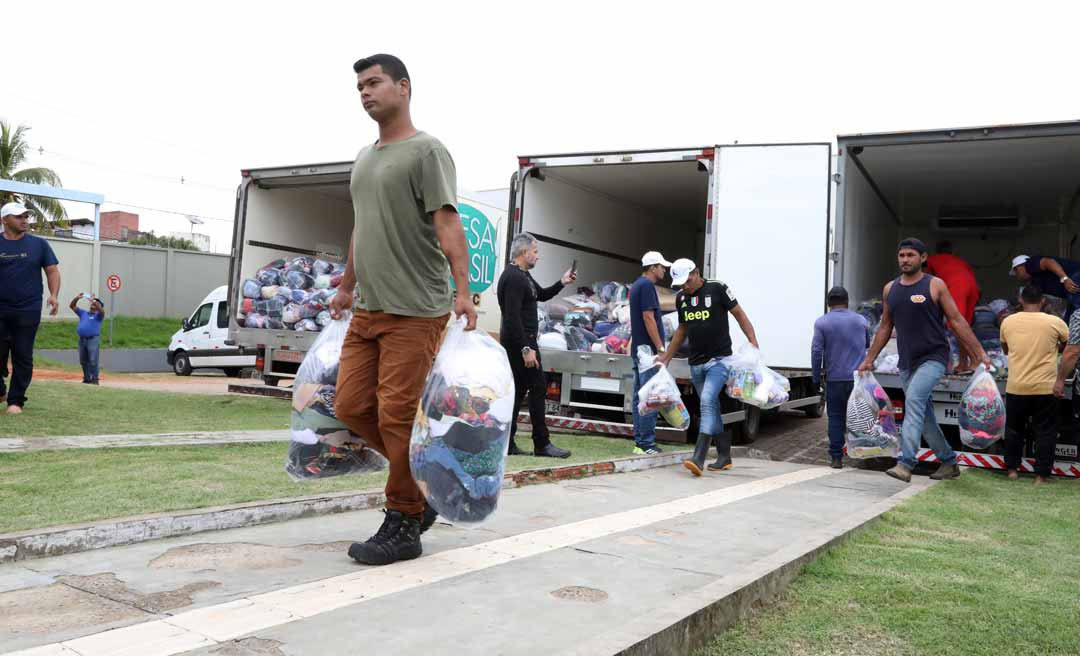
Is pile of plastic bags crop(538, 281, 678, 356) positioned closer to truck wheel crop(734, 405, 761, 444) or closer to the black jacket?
truck wheel crop(734, 405, 761, 444)

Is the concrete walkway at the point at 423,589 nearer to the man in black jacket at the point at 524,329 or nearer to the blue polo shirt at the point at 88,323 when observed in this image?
the man in black jacket at the point at 524,329

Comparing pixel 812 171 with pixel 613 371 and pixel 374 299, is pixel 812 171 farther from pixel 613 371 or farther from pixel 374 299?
pixel 374 299

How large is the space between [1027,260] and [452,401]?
851 centimetres

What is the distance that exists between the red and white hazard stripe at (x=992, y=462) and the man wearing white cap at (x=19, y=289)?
7.56 meters

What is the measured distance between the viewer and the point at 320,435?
11.4ft

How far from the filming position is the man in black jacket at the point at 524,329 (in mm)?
6828

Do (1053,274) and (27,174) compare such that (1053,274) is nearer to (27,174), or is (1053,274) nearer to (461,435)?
(461,435)

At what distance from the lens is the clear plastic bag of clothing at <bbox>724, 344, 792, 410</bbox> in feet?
22.0

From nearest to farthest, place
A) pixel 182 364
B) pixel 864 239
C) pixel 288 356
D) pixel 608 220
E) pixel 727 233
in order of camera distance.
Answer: pixel 727 233, pixel 864 239, pixel 288 356, pixel 608 220, pixel 182 364

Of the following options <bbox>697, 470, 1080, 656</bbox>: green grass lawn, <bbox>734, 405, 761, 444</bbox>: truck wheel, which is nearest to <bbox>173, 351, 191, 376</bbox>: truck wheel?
<bbox>734, 405, 761, 444</bbox>: truck wheel

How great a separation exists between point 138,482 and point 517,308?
10.5 feet

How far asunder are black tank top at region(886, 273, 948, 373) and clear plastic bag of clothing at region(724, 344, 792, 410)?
0.98 meters

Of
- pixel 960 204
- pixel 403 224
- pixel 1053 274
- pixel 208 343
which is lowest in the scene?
pixel 208 343

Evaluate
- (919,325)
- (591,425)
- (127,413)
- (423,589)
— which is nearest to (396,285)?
(423,589)
